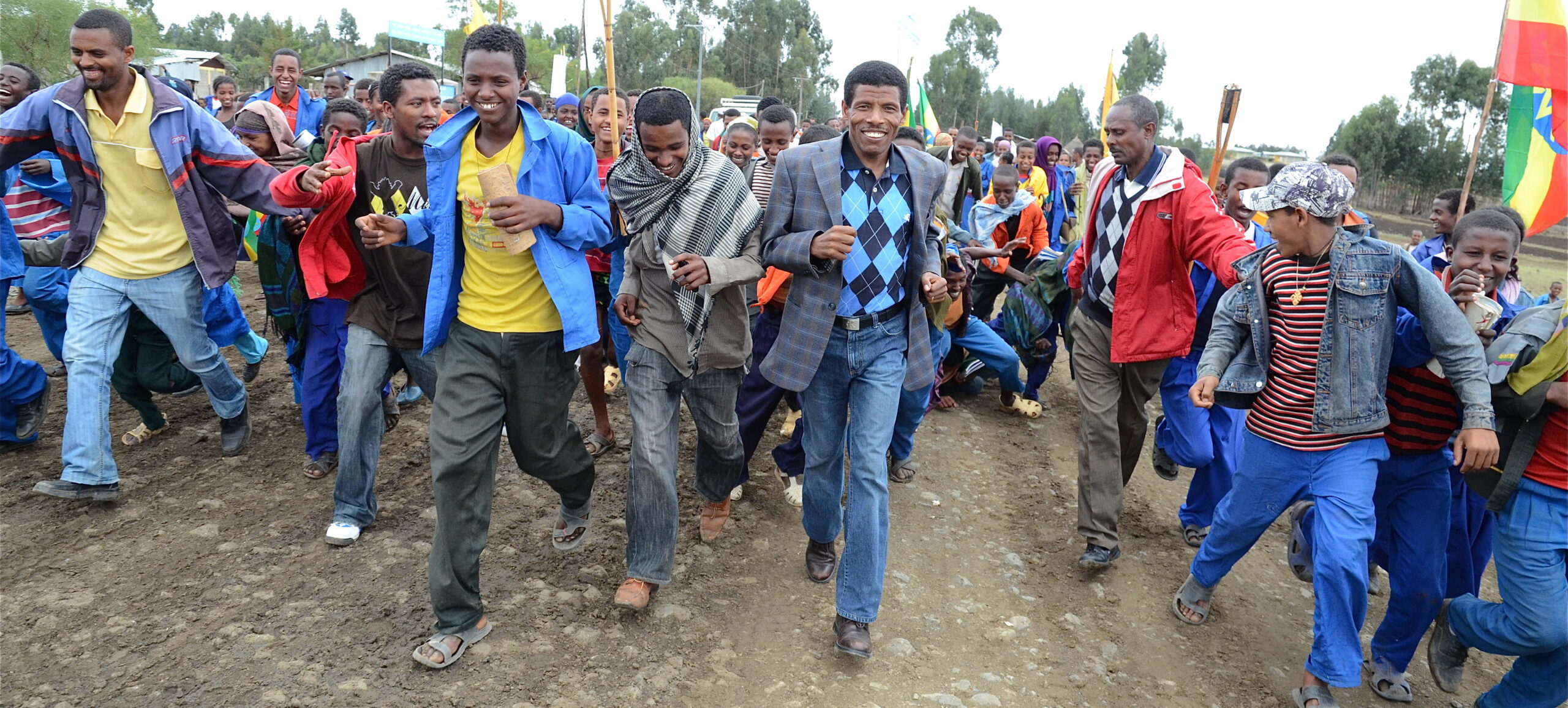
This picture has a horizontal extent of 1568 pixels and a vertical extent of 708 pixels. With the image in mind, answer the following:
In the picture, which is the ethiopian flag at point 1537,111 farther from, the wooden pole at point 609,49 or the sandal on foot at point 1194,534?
the wooden pole at point 609,49

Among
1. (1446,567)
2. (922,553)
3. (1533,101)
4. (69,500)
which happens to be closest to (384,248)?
(69,500)

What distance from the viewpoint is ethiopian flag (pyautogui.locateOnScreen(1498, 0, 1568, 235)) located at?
4.50 m

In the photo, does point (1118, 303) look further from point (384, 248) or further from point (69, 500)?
point (69, 500)

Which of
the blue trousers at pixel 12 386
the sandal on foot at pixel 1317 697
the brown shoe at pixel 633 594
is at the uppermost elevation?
the blue trousers at pixel 12 386

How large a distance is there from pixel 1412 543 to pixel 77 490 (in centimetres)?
581

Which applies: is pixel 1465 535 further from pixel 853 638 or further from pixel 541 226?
pixel 541 226

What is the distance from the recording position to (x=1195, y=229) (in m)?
4.12

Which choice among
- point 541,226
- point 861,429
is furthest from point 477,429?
point 861,429

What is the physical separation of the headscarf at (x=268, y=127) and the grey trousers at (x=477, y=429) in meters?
2.46

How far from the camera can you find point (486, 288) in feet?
11.1

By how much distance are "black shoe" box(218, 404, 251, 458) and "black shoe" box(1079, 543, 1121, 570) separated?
14.9 feet

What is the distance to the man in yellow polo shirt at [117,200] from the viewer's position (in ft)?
13.5

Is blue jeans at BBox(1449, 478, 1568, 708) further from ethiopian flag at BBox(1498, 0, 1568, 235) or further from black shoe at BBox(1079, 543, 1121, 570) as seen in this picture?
ethiopian flag at BBox(1498, 0, 1568, 235)

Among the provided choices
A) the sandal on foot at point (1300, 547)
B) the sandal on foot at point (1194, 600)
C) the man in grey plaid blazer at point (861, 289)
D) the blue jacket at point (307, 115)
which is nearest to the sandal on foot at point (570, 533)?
the man in grey plaid blazer at point (861, 289)
